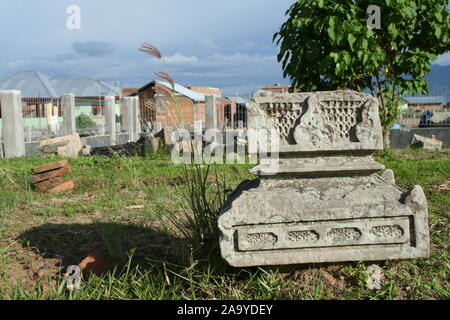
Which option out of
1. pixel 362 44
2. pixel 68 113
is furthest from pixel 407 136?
pixel 68 113

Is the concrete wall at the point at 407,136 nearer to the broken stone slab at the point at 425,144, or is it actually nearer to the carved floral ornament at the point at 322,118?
the broken stone slab at the point at 425,144

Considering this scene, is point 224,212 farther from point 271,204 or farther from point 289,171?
point 289,171

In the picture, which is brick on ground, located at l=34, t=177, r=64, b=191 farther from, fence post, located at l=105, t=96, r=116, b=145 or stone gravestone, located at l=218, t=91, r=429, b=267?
fence post, located at l=105, t=96, r=116, b=145

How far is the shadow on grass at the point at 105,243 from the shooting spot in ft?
11.5

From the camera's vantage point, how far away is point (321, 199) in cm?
280

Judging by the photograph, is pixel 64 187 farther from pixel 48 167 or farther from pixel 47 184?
pixel 48 167

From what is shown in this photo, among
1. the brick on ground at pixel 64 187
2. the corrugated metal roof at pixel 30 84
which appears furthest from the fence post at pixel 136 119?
the corrugated metal roof at pixel 30 84

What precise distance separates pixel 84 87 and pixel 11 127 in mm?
29872

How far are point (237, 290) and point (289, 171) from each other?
780mm

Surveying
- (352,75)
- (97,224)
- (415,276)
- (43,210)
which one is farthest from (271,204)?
(352,75)

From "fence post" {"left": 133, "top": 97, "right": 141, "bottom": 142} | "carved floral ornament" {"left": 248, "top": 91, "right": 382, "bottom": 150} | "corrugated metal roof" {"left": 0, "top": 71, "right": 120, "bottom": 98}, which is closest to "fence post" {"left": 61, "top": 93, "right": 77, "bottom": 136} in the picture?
"fence post" {"left": 133, "top": 97, "right": 141, "bottom": 142}

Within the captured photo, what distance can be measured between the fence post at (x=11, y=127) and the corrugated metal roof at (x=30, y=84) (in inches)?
875

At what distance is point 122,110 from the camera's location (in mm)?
17312

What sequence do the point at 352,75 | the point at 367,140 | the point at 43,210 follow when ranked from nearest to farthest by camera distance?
the point at 367,140, the point at 43,210, the point at 352,75
